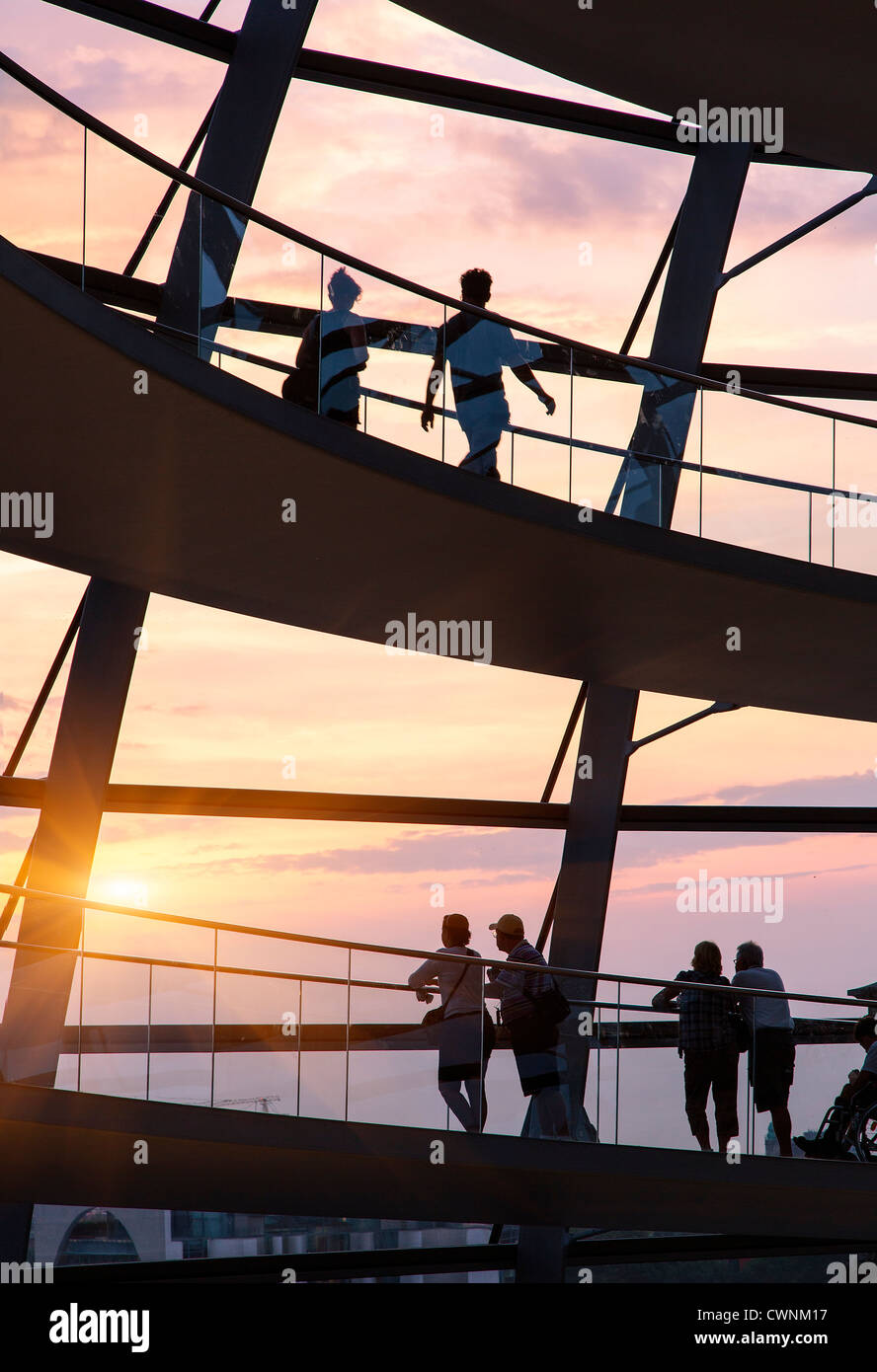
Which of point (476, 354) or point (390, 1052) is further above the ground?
point (476, 354)

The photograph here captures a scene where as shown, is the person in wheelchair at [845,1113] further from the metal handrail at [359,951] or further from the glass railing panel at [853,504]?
the glass railing panel at [853,504]

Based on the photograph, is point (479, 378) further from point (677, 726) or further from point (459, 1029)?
point (677, 726)

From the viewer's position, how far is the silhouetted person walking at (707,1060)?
516 inches

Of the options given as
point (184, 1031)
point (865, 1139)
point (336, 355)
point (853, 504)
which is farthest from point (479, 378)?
point (865, 1139)

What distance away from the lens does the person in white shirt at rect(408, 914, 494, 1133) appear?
12047 millimetres

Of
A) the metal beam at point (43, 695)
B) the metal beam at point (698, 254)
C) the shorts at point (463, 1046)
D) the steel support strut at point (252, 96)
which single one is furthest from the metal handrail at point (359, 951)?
the metal beam at point (698, 254)

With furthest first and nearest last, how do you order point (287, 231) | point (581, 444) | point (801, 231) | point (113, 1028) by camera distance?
point (801, 231)
point (581, 444)
point (113, 1028)
point (287, 231)

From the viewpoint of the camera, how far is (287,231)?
9.85m

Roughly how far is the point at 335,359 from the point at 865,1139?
27.8 feet

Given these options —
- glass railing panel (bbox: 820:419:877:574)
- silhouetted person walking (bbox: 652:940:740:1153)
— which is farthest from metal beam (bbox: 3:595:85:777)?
glass railing panel (bbox: 820:419:877:574)

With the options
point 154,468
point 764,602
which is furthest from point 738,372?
point 154,468

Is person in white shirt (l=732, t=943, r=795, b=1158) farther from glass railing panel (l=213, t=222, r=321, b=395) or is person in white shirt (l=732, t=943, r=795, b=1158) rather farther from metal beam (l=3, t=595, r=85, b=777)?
metal beam (l=3, t=595, r=85, b=777)

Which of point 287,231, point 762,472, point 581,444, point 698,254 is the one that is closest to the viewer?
point 287,231

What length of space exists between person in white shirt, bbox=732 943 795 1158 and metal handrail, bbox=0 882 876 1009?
10 cm
